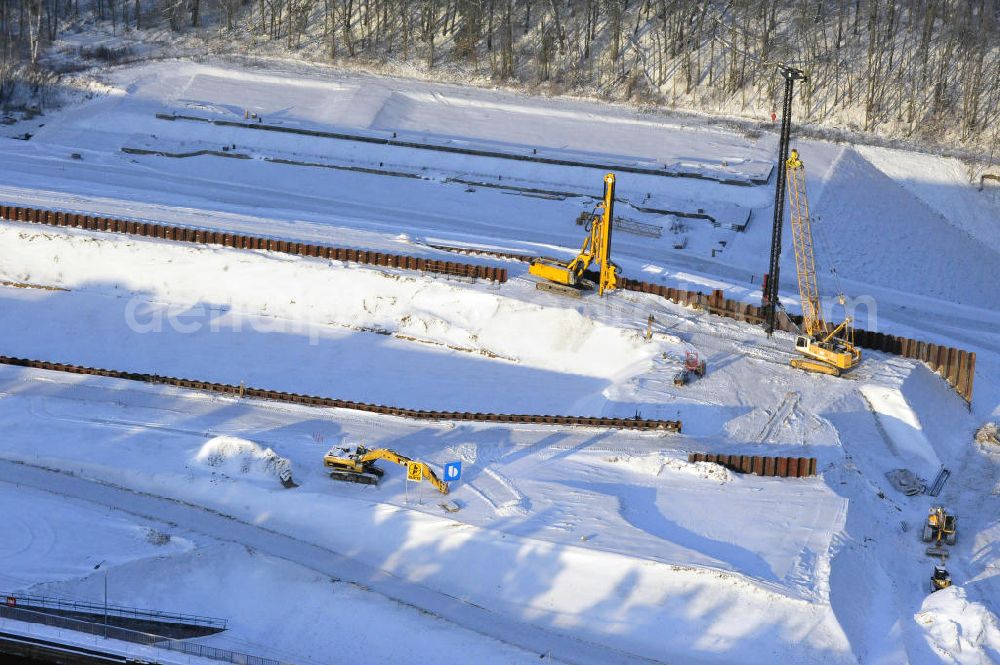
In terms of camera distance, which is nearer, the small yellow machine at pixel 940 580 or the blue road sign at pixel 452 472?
the small yellow machine at pixel 940 580

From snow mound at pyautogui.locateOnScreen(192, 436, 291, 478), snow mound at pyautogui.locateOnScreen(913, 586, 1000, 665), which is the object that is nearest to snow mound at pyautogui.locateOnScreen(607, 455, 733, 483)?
snow mound at pyautogui.locateOnScreen(913, 586, 1000, 665)

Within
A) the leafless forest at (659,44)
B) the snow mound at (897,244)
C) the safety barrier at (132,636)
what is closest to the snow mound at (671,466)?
the safety barrier at (132,636)

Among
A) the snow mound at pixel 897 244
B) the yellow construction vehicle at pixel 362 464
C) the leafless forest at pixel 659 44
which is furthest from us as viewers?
the leafless forest at pixel 659 44

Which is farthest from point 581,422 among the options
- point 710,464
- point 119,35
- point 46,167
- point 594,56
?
point 119,35

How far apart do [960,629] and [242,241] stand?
31.5 m

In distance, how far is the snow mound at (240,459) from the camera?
144 ft

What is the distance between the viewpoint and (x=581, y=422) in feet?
157

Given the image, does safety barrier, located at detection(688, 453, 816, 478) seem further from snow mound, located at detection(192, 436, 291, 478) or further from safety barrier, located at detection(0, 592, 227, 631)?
safety barrier, located at detection(0, 592, 227, 631)

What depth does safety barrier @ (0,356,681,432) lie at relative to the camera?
47625 millimetres

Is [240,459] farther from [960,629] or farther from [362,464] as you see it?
[960,629]

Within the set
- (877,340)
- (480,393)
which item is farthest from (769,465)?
(877,340)

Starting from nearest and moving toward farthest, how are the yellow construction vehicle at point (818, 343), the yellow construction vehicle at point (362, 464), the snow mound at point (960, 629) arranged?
the snow mound at point (960, 629) < the yellow construction vehicle at point (362, 464) < the yellow construction vehicle at point (818, 343)

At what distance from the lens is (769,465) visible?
44.7 metres

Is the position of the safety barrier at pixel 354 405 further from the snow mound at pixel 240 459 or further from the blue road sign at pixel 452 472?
the blue road sign at pixel 452 472
